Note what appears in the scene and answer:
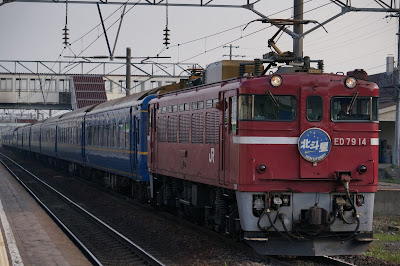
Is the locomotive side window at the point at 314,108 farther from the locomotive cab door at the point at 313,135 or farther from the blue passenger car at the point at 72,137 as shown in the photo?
the blue passenger car at the point at 72,137

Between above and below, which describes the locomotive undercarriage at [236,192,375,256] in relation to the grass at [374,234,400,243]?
above

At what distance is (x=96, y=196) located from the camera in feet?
90.0

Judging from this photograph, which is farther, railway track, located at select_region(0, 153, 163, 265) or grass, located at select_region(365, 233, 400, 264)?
railway track, located at select_region(0, 153, 163, 265)

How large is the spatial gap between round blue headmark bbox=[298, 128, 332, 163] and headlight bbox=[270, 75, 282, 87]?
988 millimetres

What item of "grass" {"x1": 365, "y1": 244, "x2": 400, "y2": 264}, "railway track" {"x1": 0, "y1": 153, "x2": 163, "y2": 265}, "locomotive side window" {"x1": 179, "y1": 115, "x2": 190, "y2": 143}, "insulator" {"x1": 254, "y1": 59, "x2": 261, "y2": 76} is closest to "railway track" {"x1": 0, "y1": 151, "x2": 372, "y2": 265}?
"railway track" {"x1": 0, "y1": 153, "x2": 163, "y2": 265}

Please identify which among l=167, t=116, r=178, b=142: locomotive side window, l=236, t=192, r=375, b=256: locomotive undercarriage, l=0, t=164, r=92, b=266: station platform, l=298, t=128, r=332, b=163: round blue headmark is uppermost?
l=167, t=116, r=178, b=142: locomotive side window

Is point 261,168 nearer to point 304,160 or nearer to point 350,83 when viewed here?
point 304,160

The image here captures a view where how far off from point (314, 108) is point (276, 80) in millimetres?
868

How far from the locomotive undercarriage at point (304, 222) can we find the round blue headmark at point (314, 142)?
0.77 metres

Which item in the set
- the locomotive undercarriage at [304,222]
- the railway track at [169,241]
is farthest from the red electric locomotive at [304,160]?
the railway track at [169,241]

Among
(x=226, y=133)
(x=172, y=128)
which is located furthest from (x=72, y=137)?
(x=226, y=133)

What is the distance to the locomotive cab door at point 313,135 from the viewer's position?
41.2 ft

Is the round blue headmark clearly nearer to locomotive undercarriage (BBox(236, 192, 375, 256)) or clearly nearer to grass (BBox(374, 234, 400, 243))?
locomotive undercarriage (BBox(236, 192, 375, 256))

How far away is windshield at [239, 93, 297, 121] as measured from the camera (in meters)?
12.7
